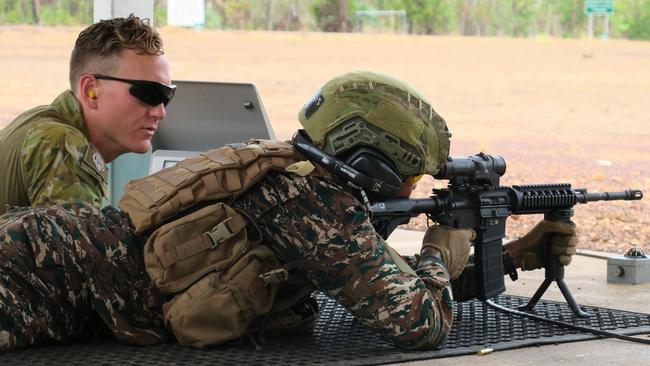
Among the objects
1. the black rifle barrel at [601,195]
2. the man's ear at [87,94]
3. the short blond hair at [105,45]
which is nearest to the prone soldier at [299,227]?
the man's ear at [87,94]

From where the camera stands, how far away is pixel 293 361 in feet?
12.2

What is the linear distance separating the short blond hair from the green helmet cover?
797 millimetres

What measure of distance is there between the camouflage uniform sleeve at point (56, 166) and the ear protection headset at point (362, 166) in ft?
2.40

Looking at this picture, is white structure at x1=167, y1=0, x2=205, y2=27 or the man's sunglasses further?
white structure at x1=167, y1=0, x2=205, y2=27

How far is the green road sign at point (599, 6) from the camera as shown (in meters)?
20.4

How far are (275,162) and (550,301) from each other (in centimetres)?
174

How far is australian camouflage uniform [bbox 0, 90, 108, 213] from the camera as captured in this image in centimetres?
387

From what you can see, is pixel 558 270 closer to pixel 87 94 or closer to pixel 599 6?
pixel 87 94

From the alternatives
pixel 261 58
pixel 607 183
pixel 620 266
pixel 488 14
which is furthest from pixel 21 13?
pixel 620 266

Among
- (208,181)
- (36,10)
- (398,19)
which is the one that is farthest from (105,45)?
(398,19)

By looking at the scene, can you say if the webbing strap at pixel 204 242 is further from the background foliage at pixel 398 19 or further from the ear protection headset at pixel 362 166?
the background foliage at pixel 398 19

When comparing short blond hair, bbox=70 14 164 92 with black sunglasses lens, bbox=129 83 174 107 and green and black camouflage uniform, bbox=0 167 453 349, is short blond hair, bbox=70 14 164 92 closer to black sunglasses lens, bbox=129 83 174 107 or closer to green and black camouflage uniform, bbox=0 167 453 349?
black sunglasses lens, bbox=129 83 174 107

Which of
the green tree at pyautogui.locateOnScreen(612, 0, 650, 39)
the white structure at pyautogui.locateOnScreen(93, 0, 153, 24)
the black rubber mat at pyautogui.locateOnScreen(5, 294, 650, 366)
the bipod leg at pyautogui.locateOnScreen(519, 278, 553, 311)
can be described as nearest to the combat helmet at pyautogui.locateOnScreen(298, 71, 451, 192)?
the black rubber mat at pyautogui.locateOnScreen(5, 294, 650, 366)

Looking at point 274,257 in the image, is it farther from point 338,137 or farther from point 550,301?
point 550,301
